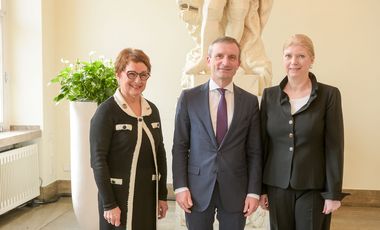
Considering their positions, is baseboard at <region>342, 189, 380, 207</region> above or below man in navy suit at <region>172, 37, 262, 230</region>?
below

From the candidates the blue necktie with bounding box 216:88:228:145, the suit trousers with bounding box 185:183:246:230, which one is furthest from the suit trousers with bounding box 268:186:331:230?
the blue necktie with bounding box 216:88:228:145

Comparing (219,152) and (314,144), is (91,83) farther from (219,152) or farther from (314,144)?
(314,144)

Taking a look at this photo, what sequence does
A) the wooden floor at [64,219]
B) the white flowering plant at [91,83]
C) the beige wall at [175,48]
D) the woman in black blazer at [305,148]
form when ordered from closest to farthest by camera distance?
the woman in black blazer at [305,148], the white flowering plant at [91,83], the wooden floor at [64,219], the beige wall at [175,48]

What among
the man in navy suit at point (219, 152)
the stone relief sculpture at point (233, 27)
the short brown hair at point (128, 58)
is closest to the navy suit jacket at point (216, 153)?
the man in navy suit at point (219, 152)

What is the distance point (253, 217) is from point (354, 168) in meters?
1.78

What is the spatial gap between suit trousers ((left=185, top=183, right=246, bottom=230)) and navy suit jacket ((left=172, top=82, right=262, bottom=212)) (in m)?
0.02

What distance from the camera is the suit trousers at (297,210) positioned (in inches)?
63.9

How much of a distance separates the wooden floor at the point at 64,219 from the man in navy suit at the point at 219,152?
66.1 inches

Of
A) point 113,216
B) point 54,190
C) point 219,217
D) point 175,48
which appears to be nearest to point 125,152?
point 113,216

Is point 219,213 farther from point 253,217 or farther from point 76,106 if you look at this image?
point 76,106

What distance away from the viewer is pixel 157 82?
13.9 ft

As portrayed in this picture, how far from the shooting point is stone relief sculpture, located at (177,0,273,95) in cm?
290

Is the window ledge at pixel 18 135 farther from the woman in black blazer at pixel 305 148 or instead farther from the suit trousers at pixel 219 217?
the woman in black blazer at pixel 305 148

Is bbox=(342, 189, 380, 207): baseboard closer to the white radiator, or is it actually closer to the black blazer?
the black blazer
